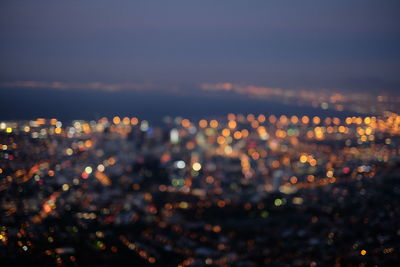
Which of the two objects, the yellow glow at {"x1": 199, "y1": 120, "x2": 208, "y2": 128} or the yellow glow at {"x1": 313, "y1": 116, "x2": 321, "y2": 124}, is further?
the yellow glow at {"x1": 199, "y1": 120, "x2": 208, "y2": 128}

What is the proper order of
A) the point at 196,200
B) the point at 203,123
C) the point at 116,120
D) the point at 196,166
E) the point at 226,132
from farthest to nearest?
the point at 203,123
the point at 226,132
the point at 116,120
the point at 196,166
the point at 196,200

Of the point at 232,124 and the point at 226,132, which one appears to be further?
the point at 232,124

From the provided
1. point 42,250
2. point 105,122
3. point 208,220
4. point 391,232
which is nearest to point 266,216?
point 208,220

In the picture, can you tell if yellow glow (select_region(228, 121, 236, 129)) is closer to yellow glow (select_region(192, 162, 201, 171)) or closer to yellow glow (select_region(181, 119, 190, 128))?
yellow glow (select_region(181, 119, 190, 128))

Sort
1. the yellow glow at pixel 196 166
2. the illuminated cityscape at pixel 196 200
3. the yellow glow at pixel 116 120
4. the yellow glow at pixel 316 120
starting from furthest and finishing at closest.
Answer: the yellow glow at pixel 116 120 < the yellow glow at pixel 316 120 < the yellow glow at pixel 196 166 < the illuminated cityscape at pixel 196 200

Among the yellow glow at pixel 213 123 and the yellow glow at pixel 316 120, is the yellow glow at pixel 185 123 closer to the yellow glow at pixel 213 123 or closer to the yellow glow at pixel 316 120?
the yellow glow at pixel 213 123

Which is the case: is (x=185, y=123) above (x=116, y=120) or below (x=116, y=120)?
below

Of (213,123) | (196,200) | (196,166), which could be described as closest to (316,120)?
(196,166)

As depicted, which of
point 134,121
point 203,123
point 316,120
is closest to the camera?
point 316,120

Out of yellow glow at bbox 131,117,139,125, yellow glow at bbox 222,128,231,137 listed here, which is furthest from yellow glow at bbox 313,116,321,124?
yellow glow at bbox 131,117,139,125

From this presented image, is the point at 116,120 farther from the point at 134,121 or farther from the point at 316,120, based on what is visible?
the point at 316,120

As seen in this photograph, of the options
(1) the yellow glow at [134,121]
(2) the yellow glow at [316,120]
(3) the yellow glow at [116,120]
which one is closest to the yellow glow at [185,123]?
(1) the yellow glow at [134,121]
